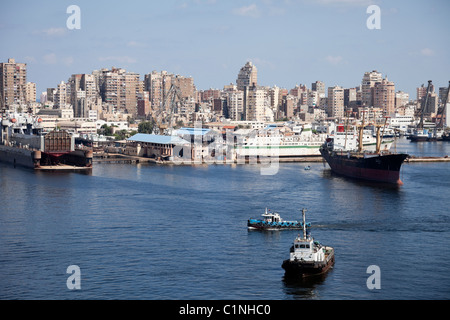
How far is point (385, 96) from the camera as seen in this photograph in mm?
99562

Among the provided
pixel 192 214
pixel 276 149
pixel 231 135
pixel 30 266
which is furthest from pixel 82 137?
pixel 30 266

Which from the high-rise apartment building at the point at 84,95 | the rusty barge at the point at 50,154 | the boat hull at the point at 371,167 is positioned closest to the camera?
the boat hull at the point at 371,167

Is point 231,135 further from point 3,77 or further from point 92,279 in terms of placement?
point 3,77

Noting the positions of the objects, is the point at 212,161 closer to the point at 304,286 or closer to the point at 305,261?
the point at 305,261

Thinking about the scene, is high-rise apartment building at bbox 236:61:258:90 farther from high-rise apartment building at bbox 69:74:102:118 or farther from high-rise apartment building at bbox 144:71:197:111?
high-rise apartment building at bbox 69:74:102:118

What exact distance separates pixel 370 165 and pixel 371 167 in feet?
0.39

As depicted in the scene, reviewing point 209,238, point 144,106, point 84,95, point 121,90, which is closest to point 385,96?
point 144,106

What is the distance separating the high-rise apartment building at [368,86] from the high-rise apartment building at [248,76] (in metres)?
17.1

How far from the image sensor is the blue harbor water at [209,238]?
45.5 feet

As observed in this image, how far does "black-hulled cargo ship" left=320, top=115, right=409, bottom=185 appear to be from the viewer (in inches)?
1209

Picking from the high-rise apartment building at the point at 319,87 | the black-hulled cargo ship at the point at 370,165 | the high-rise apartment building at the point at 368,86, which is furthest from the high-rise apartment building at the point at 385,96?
the black-hulled cargo ship at the point at 370,165

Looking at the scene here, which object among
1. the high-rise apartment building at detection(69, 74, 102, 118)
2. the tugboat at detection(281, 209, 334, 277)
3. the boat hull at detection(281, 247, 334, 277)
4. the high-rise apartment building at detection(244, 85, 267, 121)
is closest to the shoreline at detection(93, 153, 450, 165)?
the tugboat at detection(281, 209, 334, 277)

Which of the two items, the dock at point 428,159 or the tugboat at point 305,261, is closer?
the tugboat at point 305,261

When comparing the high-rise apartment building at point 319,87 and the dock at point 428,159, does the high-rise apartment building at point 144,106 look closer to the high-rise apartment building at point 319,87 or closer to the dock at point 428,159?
the high-rise apartment building at point 319,87
